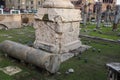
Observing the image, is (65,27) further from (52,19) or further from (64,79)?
(64,79)

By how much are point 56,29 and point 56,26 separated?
0.15m

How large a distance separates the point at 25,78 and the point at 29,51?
1297 mm

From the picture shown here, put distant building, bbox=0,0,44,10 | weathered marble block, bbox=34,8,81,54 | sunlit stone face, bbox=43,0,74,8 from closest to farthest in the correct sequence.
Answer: weathered marble block, bbox=34,8,81,54 < sunlit stone face, bbox=43,0,74,8 < distant building, bbox=0,0,44,10

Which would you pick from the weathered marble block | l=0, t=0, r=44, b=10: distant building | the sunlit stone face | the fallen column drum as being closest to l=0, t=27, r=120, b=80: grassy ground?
the fallen column drum

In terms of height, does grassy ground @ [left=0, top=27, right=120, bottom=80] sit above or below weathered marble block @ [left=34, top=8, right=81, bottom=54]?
below

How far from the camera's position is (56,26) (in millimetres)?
7809

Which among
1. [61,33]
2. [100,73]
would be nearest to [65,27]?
[61,33]

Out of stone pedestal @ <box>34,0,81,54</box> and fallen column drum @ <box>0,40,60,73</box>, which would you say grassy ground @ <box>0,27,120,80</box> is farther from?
stone pedestal @ <box>34,0,81,54</box>

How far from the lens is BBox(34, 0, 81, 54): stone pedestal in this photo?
7.82m

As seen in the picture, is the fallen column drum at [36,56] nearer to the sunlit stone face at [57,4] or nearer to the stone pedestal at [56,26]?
the stone pedestal at [56,26]

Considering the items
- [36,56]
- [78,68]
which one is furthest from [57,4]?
[78,68]

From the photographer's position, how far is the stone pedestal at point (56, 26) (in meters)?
7.82

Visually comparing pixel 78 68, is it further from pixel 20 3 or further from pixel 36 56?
pixel 20 3

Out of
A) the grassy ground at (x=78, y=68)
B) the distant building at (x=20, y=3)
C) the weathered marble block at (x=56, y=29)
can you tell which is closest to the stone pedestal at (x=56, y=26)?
the weathered marble block at (x=56, y=29)
